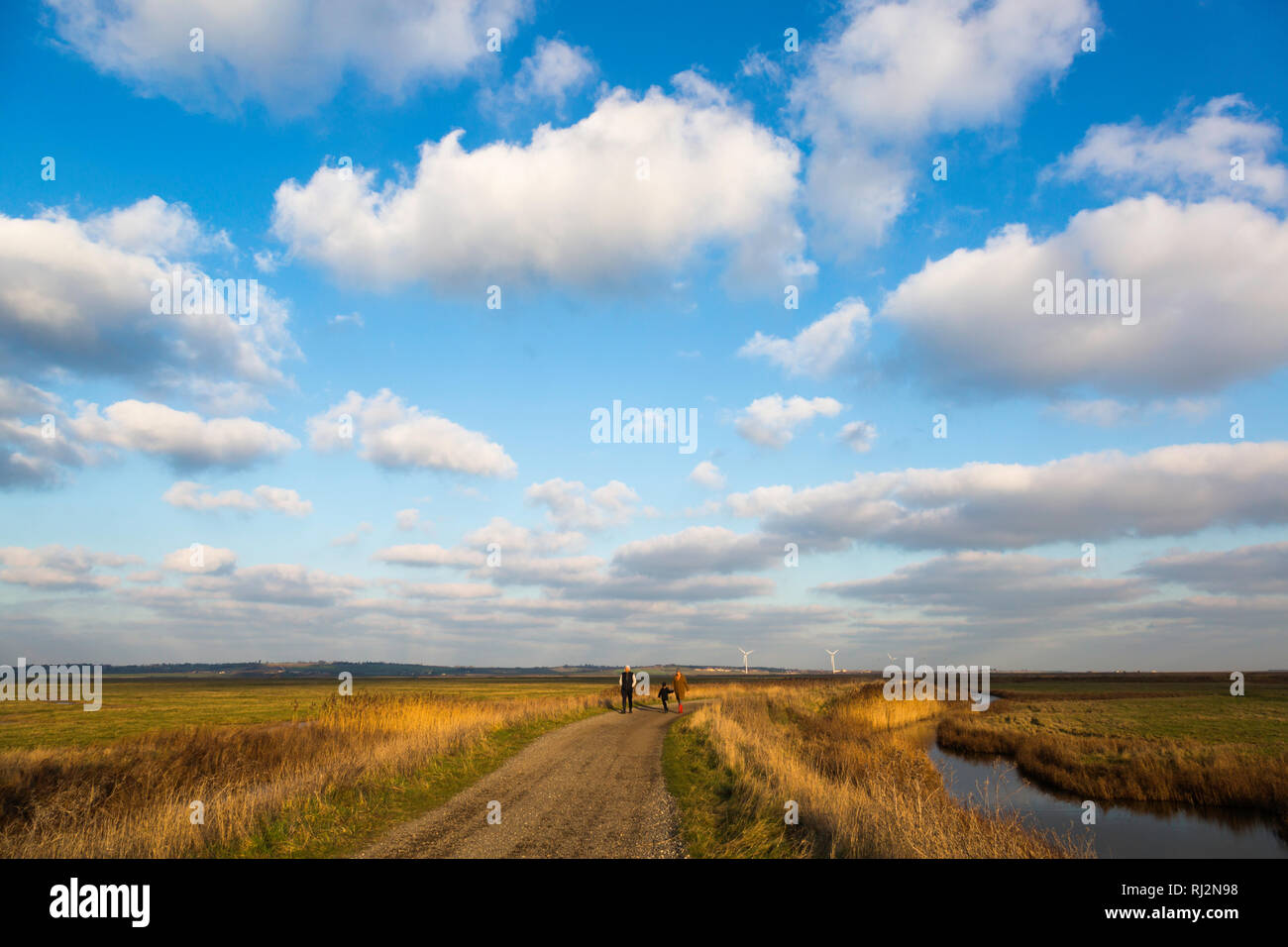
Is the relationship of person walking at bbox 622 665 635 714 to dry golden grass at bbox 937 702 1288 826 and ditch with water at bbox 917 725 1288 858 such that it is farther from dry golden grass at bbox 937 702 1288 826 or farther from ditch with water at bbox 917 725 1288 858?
dry golden grass at bbox 937 702 1288 826

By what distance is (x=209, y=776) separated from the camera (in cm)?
1689

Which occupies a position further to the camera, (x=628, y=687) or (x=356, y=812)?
(x=628, y=687)

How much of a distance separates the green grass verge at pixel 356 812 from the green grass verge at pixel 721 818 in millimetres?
4645

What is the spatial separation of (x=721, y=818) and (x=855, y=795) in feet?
9.77

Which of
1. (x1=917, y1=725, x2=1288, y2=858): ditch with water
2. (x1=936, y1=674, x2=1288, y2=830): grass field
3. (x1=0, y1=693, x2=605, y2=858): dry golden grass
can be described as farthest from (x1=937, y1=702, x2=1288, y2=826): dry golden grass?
(x1=0, y1=693, x2=605, y2=858): dry golden grass

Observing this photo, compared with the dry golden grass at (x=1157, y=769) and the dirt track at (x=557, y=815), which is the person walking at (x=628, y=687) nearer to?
the dirt track at (x=557, y=815)

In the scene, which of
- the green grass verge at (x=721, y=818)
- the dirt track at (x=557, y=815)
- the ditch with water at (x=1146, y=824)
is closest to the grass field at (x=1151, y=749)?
the ditch with water at (x=1146, y=824)

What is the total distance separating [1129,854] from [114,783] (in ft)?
81.8

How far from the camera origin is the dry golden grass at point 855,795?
9.04 m

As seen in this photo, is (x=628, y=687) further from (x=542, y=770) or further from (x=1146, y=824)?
(x=1146, y=824)

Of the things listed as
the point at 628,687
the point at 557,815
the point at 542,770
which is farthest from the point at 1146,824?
the point at 628,687
